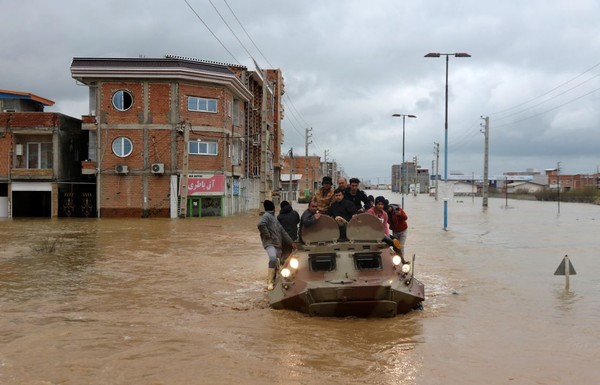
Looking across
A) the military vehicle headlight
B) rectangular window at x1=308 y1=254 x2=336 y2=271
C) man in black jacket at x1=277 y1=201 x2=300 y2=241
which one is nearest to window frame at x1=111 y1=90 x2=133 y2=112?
man in black jacket at x1=277 y1=201 x2=300 y2=241

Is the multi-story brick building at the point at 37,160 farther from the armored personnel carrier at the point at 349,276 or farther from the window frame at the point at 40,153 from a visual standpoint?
the armored personnel carrier at the point at 349,276

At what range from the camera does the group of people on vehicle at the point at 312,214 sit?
35.0ft

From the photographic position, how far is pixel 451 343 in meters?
8.27

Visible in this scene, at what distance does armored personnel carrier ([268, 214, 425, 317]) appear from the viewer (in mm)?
9070

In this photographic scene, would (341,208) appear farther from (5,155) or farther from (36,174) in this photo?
(5,155)

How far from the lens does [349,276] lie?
9398mm

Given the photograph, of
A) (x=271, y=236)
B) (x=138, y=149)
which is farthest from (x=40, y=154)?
(x=271, y=236)

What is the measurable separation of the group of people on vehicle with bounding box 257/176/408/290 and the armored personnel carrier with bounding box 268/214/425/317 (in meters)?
0.37

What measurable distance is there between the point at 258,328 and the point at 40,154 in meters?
34.7

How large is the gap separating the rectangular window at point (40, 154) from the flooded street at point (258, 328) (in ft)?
75.1

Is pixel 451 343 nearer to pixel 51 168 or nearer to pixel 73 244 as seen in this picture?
pixel 73 244

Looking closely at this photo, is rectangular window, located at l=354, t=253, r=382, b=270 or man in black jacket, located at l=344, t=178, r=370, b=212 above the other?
man in black jacket, located at l=344, t=178, r=370, b=212

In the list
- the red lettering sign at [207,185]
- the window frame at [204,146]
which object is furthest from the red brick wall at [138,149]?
the red lettering sign at [207,185]

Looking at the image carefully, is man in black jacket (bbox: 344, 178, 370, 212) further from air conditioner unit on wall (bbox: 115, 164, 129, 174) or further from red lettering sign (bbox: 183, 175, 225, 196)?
air conditioner unit on wall (bbox: 115, 164, 129, 174)
